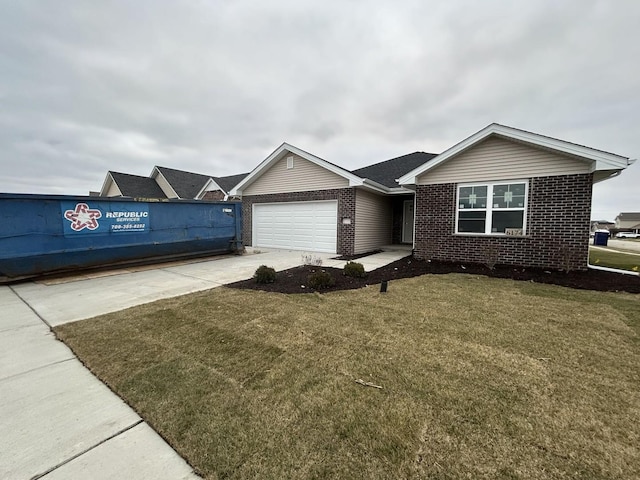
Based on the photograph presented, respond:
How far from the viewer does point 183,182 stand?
24.2 metres

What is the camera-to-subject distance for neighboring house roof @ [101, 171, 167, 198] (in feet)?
72.7

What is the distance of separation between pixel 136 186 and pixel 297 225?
19.0 m

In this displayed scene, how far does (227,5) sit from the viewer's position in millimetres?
8375

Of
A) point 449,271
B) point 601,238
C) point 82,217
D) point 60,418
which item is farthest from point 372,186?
point 601,238

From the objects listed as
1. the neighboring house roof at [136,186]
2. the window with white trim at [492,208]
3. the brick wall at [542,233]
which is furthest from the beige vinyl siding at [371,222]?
the neighboring house roof at [136,186]

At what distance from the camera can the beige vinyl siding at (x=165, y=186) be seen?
75.4 ft

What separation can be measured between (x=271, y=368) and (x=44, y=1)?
1154cm

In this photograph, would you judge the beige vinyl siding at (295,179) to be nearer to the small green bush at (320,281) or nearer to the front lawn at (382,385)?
the small green bush at (320,281)

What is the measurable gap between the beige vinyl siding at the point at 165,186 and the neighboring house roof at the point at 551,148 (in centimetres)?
2170

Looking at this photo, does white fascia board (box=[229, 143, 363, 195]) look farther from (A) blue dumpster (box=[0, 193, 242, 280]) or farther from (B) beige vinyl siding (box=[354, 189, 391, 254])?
(A) blue dumpster (box=[0, 193, 242, 280])

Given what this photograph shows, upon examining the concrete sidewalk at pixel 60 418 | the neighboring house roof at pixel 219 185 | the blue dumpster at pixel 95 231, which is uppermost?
the neighboring house roof at pixel 219 185

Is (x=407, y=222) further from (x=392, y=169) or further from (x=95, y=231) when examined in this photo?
(x=95, y=231)

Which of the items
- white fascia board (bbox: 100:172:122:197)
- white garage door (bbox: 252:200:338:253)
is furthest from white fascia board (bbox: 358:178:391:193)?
white fascia board (bbox: 100:172:122:197)

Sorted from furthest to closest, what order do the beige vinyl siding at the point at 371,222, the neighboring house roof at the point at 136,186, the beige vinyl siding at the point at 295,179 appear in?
1. the neighboring house roof at the point at 136,186
2. the beige vinyl siding at the point at 295,179
3. the beige vinyl siding at the point at 371,222
